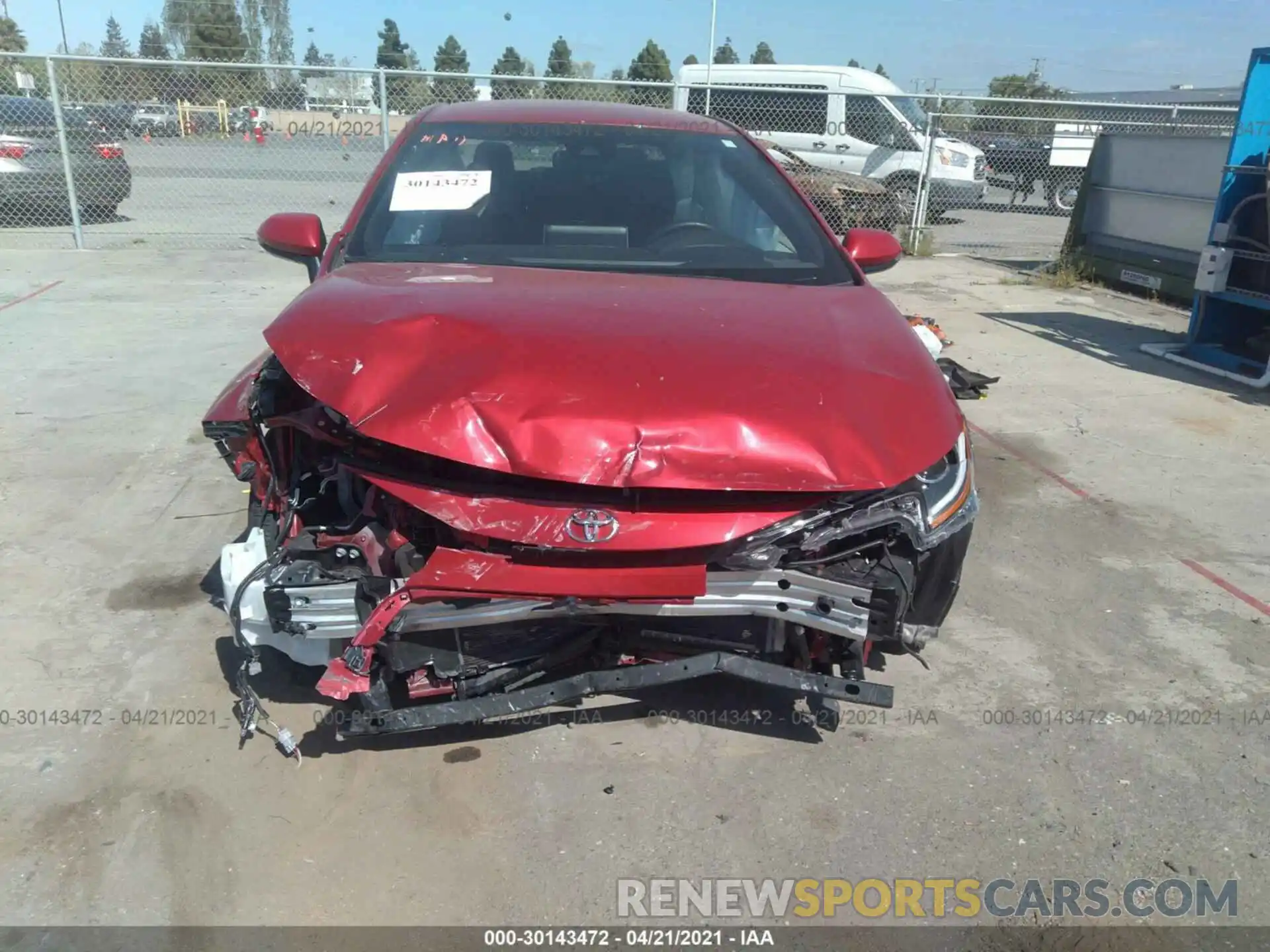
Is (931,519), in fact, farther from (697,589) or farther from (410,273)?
(410,273)

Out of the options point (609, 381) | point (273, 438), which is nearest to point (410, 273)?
point (273, 438)

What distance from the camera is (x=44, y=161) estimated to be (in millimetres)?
11453

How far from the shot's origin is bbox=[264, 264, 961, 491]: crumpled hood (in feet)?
7.73

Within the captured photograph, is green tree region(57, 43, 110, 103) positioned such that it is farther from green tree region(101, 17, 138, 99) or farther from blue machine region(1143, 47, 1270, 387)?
blue machine region(1143, 47, 1270, 387)

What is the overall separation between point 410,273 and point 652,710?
1.63 metres

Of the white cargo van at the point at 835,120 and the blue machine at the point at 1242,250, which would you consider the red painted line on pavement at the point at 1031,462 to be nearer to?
the blue machine at the point at 1242,250

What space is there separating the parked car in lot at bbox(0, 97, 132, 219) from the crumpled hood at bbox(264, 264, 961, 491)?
10.5 m

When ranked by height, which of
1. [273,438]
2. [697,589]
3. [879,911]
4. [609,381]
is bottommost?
[879,911]

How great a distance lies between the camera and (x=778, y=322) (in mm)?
2918

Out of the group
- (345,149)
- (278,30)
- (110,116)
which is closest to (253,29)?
(278,30)

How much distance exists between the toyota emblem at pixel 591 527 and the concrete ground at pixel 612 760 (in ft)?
2.69

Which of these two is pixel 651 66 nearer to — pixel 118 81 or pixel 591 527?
pixel 118 81

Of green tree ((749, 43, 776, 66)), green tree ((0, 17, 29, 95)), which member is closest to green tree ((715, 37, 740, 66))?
green tree ((749, 43, 776, 66))

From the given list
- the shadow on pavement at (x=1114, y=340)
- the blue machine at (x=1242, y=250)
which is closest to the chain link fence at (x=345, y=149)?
the shadow on pavement at (x=1114, y=340)
